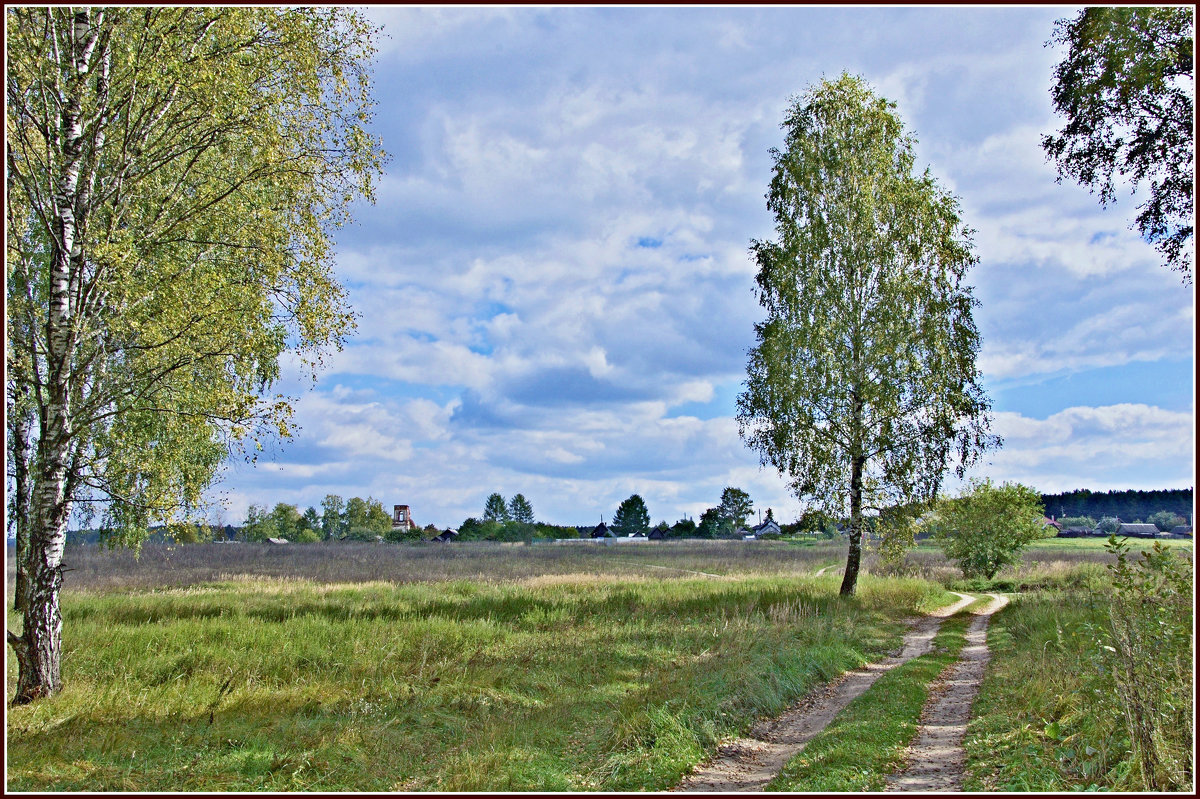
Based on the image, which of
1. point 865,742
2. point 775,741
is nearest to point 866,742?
point 865,742

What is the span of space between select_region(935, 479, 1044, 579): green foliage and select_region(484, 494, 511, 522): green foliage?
325ft

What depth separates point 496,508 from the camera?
421 feet

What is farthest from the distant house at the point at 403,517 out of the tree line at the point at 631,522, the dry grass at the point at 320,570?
the dry grass at the point at 320,570

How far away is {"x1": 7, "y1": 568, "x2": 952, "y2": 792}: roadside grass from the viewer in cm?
793

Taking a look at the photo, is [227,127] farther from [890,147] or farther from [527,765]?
[890,147]

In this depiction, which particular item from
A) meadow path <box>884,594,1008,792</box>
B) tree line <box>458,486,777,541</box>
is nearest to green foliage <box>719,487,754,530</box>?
tree line <box>458,486,777,541</box>

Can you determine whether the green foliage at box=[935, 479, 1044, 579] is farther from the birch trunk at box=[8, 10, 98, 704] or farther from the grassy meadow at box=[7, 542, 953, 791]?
the birch trunk at box=[8, 10, 98, 704]

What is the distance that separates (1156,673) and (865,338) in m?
16.9

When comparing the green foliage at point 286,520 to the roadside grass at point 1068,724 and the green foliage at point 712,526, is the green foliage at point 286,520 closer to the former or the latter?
the green foliage at point 712,526

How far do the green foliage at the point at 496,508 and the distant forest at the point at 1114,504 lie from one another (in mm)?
85704

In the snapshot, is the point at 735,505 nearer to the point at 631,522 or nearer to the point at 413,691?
the point at 631,522

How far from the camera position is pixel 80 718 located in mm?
9180

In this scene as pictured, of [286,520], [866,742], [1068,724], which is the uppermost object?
[1068,724]

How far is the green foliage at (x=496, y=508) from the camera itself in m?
126
